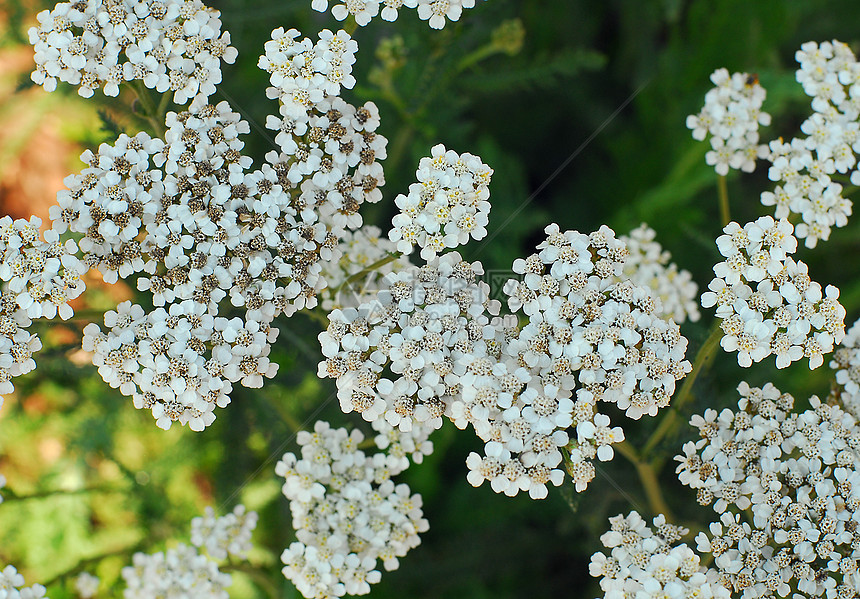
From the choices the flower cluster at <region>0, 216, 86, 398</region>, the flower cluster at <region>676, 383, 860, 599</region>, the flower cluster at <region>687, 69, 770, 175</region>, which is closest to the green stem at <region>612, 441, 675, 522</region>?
the flower cluster at <region>676, 383, 860, 599</region>

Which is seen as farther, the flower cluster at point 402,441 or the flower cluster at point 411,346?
the flower cluster at point 402,441

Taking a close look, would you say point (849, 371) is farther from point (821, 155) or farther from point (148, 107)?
point (148, 107)

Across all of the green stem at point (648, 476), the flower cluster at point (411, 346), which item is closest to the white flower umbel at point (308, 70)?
the flower cluster at point (411, 346)

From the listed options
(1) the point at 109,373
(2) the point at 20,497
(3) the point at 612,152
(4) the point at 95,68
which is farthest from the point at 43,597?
(3) the point at 612,152

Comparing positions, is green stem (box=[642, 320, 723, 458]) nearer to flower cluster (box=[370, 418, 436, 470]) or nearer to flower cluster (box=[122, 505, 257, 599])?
flower cluster (box=[370, 418, 436, 470])

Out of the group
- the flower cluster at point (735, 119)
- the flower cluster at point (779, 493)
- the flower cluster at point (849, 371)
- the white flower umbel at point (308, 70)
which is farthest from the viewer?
the flower cluster at point (735, 119)

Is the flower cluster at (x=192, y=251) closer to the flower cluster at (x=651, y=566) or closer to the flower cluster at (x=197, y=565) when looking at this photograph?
the flower cluster at (x=197, y=565)

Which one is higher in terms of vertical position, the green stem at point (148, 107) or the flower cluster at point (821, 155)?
the green stem at point (148, 107)
